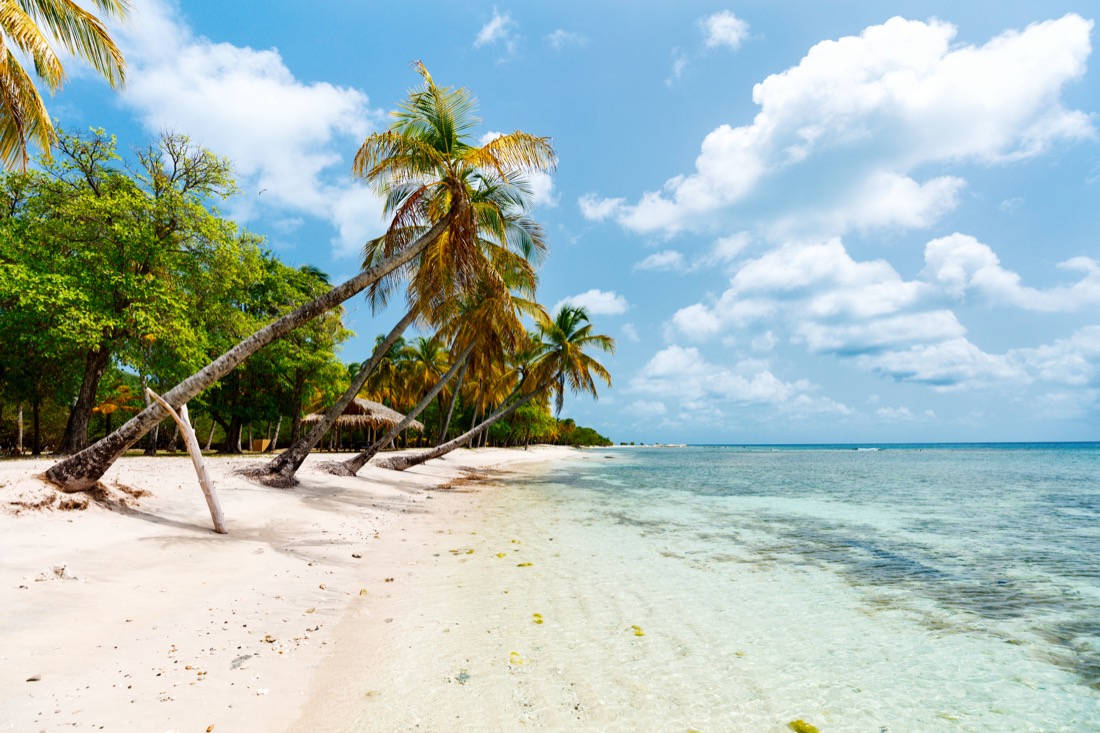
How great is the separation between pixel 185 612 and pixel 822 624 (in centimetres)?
566

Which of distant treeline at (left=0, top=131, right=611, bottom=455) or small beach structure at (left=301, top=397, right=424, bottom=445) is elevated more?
distant treeline at (left=0, top=131, right=611, bottom=455)

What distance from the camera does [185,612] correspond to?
4.09m

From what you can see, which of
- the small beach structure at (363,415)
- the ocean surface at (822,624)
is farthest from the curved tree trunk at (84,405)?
the small beach structure at (363,415)

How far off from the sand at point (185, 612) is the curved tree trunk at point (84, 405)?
856 cm

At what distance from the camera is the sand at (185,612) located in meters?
2.77

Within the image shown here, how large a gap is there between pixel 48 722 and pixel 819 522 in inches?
489

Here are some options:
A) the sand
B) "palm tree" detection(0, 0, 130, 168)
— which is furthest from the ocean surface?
"palm tree" detection(0, 0, 130, 168)

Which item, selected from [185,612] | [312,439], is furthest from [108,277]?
[185,612]

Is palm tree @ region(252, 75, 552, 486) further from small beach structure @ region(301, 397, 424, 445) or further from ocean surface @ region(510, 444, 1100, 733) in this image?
small beach structure @ region(301, 397, 424, 445)

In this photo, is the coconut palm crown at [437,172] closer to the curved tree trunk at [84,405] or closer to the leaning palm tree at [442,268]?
the leaning palm tree at [442,268]

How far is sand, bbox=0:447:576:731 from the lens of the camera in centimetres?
277

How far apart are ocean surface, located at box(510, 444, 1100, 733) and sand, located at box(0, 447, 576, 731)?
1521 millimetres

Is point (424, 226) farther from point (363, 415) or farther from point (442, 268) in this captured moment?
point (363, 415)

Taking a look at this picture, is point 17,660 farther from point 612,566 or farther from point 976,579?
point 976,579
